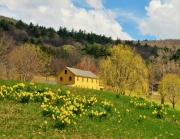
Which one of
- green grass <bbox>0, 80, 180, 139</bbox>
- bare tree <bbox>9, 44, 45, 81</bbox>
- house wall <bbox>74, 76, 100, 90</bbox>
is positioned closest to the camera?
green grass <bbox>0, 80, 180, 139</bbox>

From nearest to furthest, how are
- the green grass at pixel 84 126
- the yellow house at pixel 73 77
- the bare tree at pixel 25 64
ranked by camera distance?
1. the green grass at pixel 84 126
2. the bare tree at pixel 25 64
3. the yellow house at pixel 73 77

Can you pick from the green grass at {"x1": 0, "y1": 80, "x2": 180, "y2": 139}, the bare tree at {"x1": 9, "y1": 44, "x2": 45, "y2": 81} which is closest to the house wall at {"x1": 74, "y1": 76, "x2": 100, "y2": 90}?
the bare tree at {"x1": 9, "y1": 44, "x2": 45, "y2": 81}

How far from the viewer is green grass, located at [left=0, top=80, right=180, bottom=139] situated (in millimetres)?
8648

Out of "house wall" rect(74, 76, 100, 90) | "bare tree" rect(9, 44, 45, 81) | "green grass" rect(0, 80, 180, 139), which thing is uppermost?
"bare tree" rect(9, 44, 45, 81)

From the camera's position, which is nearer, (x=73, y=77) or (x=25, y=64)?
(x=25, y=64)

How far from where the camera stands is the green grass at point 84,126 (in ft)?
28.4

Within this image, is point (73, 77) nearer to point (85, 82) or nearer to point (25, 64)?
point (85, 82)

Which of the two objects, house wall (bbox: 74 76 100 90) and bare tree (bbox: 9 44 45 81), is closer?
bare tree (bbox: 9 44 45 81)

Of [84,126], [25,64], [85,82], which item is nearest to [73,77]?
[85,82]

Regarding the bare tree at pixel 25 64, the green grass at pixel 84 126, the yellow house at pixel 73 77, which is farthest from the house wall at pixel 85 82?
the green grass at pixel 84 126

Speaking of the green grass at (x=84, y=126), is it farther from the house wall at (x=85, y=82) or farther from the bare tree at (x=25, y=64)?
the house wall at (x=85, y=82)

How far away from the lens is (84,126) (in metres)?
9.76

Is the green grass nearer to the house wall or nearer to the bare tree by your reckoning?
the bare tree

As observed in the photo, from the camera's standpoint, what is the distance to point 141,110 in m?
13.7
